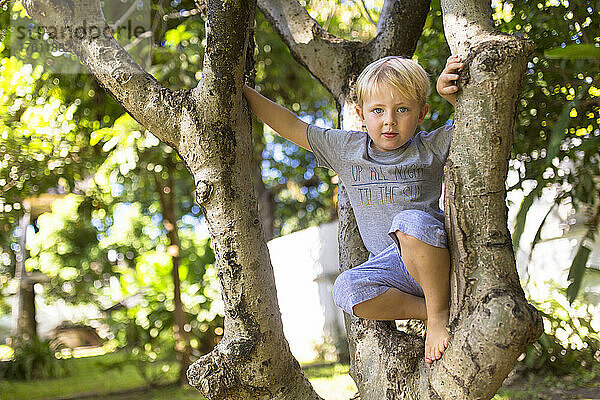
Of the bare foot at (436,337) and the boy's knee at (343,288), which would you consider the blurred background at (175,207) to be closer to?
the bare foot at (436,337)

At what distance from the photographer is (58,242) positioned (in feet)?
25.4

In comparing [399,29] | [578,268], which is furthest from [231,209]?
[399,29]

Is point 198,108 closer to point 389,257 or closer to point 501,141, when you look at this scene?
point 389,257

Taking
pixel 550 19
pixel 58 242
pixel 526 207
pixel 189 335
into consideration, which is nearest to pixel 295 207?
pixel 58 242

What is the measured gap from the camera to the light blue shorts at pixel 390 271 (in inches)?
60.4

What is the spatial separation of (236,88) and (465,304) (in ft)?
2.98

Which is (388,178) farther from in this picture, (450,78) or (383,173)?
(450,78)

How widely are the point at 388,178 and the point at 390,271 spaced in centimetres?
29

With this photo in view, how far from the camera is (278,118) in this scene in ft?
6.73

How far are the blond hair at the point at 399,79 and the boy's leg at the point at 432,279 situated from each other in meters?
0.50

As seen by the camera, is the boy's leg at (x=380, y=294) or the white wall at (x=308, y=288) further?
the white wall at (x=308, y=288)

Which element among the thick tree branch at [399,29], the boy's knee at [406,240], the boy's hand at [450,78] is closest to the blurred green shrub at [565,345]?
the thick tree branch at [399,29]

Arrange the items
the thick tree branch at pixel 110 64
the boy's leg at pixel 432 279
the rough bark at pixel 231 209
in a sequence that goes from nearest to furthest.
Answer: the boy's leg at pixel 432 279, the rough bark at pixel 231 209, the thick tree branch at pixel 110 64

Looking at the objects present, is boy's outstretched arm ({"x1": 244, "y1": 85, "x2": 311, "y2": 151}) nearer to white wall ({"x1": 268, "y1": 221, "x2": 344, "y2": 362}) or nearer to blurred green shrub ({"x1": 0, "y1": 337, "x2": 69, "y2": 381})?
blurred green shrub ({"x1": 0, "y1": 337, "x2": 69, "y2": 381})
